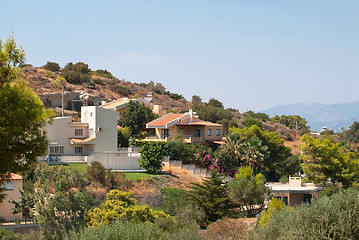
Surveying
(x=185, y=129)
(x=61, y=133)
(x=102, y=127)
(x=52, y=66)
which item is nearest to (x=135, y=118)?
(x=185, y=129)

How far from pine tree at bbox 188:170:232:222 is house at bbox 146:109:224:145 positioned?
22482 millimetres

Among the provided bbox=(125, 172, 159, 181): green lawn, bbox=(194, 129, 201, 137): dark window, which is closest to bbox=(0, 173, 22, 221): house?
bbox=(125, 172, 159, 181): green lawn

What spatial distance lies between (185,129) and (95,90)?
113 feet

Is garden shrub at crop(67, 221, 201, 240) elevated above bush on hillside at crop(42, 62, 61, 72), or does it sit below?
below

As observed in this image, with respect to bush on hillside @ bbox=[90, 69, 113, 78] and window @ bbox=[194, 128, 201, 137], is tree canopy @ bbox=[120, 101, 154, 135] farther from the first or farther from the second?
bush on hillside @ bbox=[90, 69, 113, 78]

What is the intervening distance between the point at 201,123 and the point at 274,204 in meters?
30.8

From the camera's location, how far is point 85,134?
2192 inches

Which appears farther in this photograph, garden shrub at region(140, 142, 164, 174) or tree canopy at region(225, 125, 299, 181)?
tree canopy at region(225, 125, 299, 181)

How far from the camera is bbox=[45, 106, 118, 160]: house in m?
53.1

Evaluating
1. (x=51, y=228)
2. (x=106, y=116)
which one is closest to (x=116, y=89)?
(x=106, y=116)

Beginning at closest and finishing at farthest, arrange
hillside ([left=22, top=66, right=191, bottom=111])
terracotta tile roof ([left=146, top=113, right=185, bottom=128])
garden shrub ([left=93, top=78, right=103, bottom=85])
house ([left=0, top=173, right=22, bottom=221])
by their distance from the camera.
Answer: house ([left=0, top=173, right=22, bottom=221])
terracotta tile roof ([left=146, top=113, right=185, bottom=128])
hillside ([left=22, top=66, right=191, bottom=111])
garden shrub ([left=93, top=78, right=103, bottom=85])

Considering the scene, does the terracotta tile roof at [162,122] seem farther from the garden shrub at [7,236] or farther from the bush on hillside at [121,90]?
the garden shrub at [7,236]

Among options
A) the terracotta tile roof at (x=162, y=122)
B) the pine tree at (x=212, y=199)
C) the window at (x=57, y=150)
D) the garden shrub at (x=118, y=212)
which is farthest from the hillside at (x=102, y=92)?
the garden shrub at (x=118, y=212)

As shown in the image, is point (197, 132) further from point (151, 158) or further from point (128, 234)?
point (128, 234)
